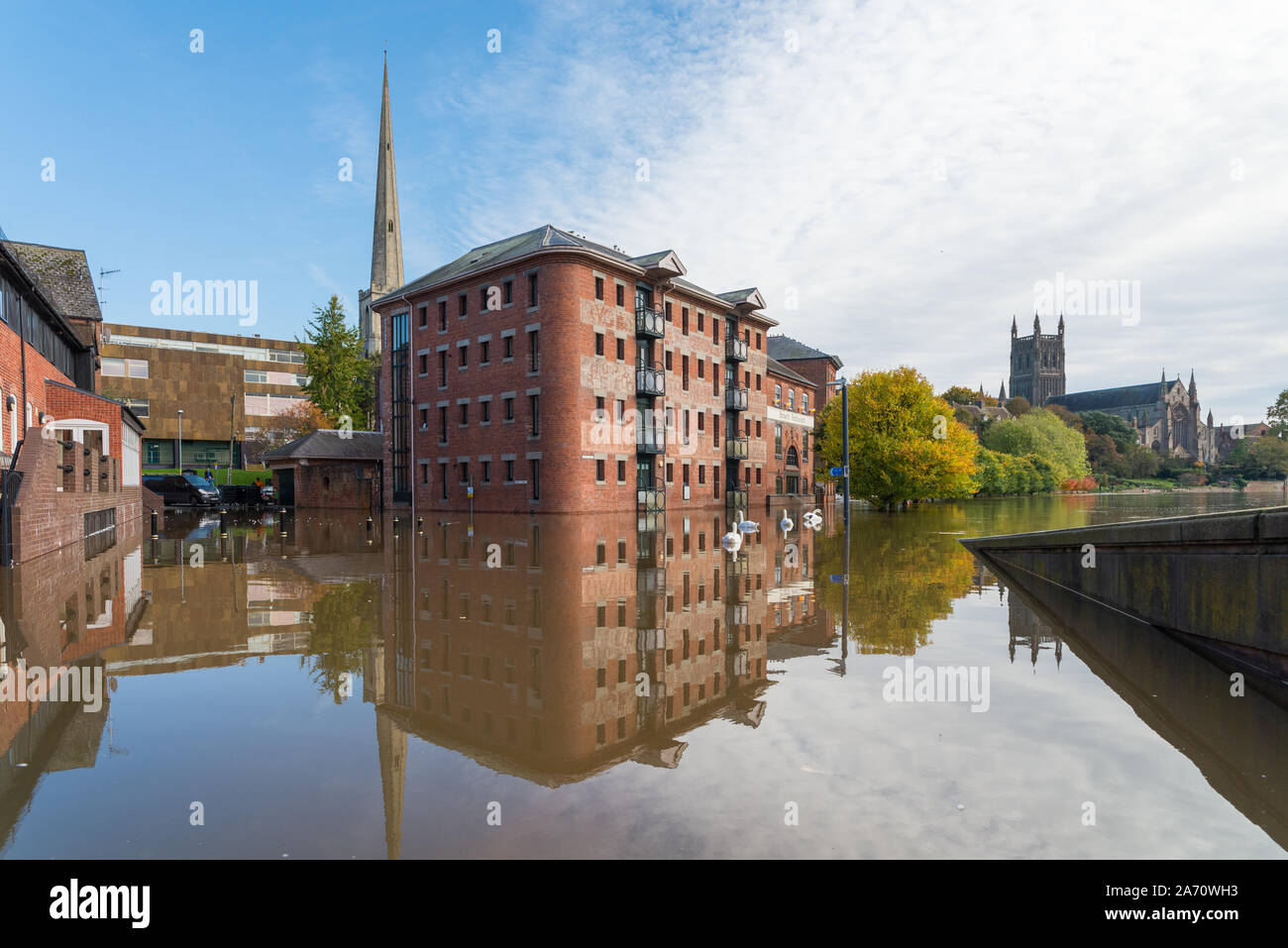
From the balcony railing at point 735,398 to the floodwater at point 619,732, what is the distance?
38137mm

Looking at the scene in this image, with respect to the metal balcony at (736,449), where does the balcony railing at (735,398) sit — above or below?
above

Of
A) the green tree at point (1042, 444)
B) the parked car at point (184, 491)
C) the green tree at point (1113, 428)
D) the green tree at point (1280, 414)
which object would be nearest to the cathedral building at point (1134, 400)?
the green tree at point (1113, 428)

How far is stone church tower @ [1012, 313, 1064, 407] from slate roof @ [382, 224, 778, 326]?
146023 millimetres

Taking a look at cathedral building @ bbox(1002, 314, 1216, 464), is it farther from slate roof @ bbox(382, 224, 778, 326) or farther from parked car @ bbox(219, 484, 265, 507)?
parked car @ bbox(219, 484, 265, 507)

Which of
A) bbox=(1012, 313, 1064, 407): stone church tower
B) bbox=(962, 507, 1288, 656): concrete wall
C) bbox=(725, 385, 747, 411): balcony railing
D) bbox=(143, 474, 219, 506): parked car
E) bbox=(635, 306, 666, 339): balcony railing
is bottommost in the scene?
bbox=(962, 507, 1288, 656): concrete wall

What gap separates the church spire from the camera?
104188mm

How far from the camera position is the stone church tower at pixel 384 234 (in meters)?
104

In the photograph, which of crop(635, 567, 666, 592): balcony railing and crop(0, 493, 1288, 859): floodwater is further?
crop(635, 567, 666, 592): balcony railing

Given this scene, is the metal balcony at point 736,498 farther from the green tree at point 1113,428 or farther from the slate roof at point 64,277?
the green tree at point 1113,428

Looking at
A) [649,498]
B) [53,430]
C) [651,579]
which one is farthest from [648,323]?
[651,579]

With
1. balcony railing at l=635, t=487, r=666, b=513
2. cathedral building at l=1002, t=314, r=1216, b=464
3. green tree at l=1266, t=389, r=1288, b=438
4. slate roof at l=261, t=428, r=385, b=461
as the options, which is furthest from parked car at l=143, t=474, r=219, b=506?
cathedral building at l=1002, t=314, r=1216, b=464
